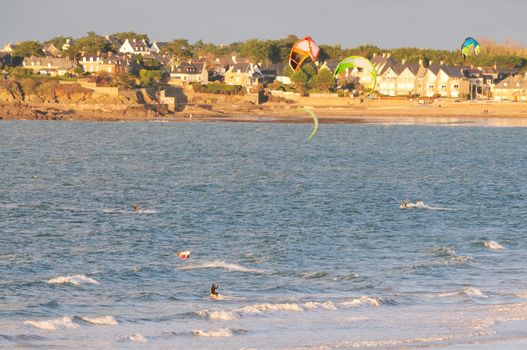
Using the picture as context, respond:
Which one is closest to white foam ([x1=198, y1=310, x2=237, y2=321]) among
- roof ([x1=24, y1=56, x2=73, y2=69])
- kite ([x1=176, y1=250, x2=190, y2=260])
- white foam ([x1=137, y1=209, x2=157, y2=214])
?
kite ([x1=176, y1=250, x2=190, y2=260])

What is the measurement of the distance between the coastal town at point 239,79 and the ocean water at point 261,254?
164 feet

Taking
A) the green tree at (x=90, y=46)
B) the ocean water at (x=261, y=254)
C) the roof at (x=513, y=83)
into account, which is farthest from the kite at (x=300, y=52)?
the green tree at (x=90, y=46)

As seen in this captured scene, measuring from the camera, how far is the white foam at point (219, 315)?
63.2 feet

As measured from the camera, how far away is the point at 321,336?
18.0 meters

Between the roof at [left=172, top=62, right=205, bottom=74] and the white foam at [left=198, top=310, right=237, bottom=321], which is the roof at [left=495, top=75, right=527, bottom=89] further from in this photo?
the white foam at [left=198, top=310, right=237, bottom=321]

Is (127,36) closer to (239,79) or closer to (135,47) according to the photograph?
(135,47)

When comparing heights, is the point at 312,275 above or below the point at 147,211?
above

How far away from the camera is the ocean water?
18422 millimetres

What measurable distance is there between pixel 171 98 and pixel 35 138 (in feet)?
106

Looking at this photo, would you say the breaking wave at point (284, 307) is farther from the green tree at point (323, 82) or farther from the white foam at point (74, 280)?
the green tree at point (323, 82)

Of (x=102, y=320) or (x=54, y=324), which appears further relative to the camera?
(x=102, y=320)

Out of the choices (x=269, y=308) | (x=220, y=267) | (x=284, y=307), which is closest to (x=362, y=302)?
(x=284, y=307)

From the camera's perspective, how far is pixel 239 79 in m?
123

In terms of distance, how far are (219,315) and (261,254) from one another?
288 inches
